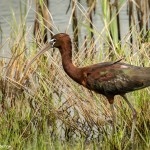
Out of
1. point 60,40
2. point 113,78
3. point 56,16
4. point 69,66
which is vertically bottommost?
point 113,78

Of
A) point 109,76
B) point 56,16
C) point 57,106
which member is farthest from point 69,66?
point 56,16

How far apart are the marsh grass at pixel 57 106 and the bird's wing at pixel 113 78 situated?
29 centimetres

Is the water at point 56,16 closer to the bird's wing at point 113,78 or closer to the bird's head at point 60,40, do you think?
the bird's head at point 60,40

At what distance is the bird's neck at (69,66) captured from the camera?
6.38 meters

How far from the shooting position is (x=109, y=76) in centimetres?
634

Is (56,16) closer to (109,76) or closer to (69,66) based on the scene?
(69,66)

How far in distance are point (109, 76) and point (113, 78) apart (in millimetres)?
36

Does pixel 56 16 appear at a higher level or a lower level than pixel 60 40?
higher

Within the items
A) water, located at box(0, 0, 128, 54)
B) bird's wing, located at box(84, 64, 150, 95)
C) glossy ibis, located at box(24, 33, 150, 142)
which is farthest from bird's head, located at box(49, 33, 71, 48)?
water, located at box(0, 0, 128, 54)

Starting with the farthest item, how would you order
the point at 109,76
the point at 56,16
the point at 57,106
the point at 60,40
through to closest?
1. the point at 56,16
2. the point at 57,106
3. the point at 60,40
4. the point at 109,76

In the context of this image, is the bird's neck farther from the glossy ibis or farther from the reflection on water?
the reflection on water

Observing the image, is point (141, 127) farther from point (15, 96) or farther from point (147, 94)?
point (15, 96)

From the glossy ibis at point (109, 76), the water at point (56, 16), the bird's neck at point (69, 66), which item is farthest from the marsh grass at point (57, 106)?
the water at point (56, 16)

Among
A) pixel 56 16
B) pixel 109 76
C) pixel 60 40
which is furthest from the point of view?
pixel 56 16
